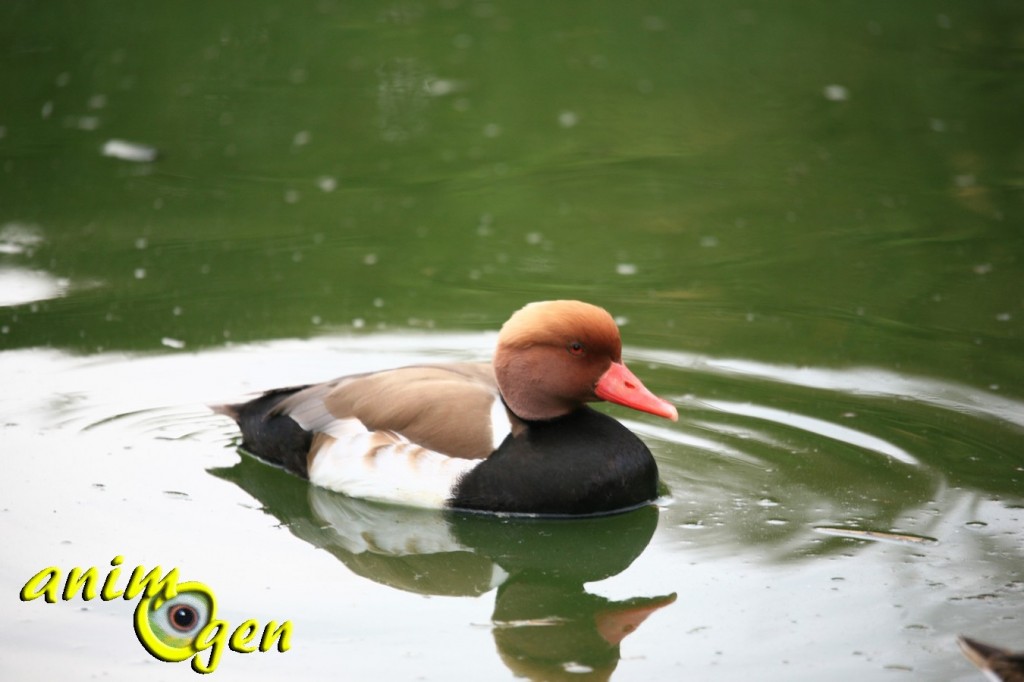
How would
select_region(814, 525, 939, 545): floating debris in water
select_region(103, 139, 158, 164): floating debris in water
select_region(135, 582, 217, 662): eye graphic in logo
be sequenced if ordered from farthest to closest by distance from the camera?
1. select_region(103, 139, 158, 164): floating debris in water
2. select_region(814, 525, 939, 545): floating debris in water
3. select_region(135, 582, 217, 662): eye graphic in logo

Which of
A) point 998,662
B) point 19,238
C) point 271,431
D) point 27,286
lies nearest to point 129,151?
point 19,238

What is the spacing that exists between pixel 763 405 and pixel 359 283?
3.06m

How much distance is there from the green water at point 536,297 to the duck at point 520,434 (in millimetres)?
165

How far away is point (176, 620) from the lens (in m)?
5.36

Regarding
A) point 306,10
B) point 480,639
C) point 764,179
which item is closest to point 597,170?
point 764,179

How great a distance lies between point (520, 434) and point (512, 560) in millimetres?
622

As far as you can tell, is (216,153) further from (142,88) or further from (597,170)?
(597,170)

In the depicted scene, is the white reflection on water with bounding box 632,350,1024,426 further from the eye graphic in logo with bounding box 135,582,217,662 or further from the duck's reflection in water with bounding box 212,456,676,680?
the eye graphic in logo with bounding box 135,582,217,662

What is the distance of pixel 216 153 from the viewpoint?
1224 cm

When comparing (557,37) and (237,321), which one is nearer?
(237,321)

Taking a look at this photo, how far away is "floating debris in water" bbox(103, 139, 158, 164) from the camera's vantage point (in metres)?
12.0

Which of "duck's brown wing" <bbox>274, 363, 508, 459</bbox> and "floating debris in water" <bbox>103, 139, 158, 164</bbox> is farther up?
"floating debris in water" <bbox>103, 139, 158, 164</bbox>

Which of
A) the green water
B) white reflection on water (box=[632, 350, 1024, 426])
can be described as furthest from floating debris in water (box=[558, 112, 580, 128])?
white reflection on water (box=[632, 350, 1024, 426])

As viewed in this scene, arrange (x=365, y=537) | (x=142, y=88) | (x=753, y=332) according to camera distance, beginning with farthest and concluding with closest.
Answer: (x=142, y=88), (x=753, y=332), (x=365, y=537)
